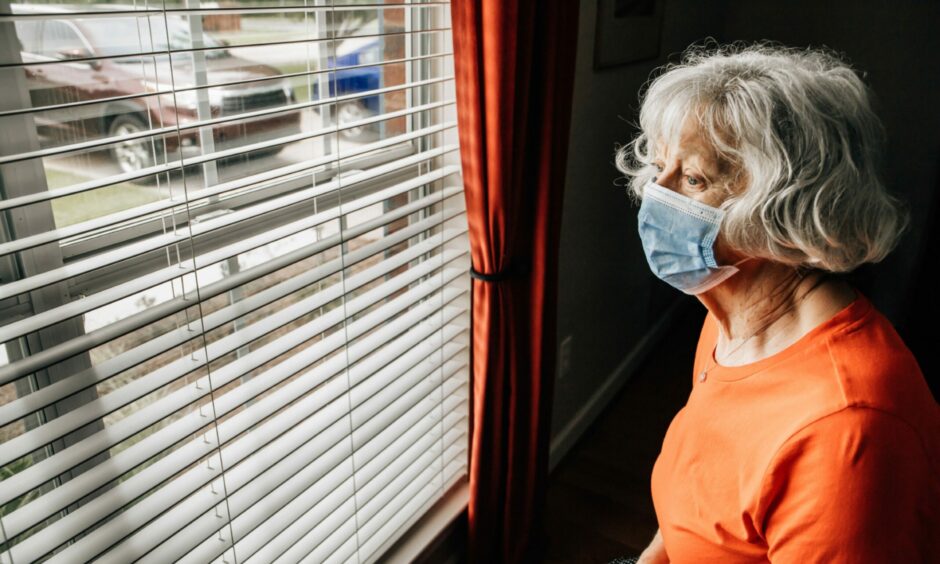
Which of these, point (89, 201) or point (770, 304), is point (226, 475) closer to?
point (89, 201)

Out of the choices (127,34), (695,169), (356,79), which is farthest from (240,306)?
(695,169)

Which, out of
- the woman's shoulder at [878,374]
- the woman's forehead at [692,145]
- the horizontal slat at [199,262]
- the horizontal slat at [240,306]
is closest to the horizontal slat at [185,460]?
the horizontal slat at [240,306]

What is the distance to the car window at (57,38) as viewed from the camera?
954mm

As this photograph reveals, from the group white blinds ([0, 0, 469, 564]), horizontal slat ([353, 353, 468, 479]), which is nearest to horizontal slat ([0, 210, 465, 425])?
white blinds ([0, 0, 469, 564])

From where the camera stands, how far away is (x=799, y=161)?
39.8 inches

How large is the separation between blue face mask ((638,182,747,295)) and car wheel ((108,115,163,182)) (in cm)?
82

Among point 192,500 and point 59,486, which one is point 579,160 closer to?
point 192,500

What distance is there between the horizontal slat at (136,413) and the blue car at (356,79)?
1.34ft

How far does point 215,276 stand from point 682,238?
2.78 ft

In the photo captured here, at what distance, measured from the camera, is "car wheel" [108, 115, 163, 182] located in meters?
1.09

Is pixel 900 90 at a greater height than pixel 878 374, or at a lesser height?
greater

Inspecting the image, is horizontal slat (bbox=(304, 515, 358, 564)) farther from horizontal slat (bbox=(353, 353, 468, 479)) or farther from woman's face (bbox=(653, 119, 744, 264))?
woman's face (bbox=(653, 119, 744, 264))

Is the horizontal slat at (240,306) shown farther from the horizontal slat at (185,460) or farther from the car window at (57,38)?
the car window at (57,38)

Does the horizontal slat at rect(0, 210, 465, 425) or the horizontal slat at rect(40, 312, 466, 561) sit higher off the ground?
the horizontal slat at rect(0, 210, 465, 425)
